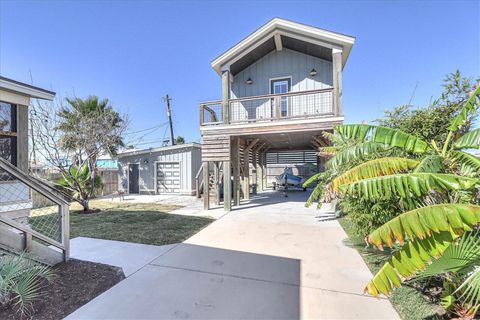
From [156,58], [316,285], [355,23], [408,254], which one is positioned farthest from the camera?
[156,58]

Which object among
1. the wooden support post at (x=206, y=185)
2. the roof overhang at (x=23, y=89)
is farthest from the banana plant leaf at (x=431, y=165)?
the roof overhang at (x=23, y=89)

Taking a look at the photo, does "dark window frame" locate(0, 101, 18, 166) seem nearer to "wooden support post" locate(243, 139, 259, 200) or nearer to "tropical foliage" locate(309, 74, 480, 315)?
"tropical foliage" locate(309, 74, 480, 315)

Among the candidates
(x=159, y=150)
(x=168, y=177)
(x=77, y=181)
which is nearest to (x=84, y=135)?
(x=77, y=181)

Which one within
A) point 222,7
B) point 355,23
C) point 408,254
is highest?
point 222,7

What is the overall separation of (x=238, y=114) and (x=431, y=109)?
7233 millimetres

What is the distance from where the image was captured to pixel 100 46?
1166cm

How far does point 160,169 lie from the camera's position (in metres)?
15.9

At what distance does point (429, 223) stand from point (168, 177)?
1544cm

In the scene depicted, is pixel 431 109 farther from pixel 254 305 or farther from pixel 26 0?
pixel 26 0

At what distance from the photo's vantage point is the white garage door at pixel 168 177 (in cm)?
1552

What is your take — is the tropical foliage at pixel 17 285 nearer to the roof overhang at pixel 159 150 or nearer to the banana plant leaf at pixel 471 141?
the banana plant leaf at pixel 471 141

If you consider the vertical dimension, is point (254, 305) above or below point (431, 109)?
below

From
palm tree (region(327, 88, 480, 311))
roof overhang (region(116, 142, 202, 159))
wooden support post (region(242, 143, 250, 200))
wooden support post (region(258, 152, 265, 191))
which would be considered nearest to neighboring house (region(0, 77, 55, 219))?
palm tree (region(327, 88, 480, 311))

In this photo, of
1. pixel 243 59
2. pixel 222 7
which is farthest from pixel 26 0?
pixel 243 59
